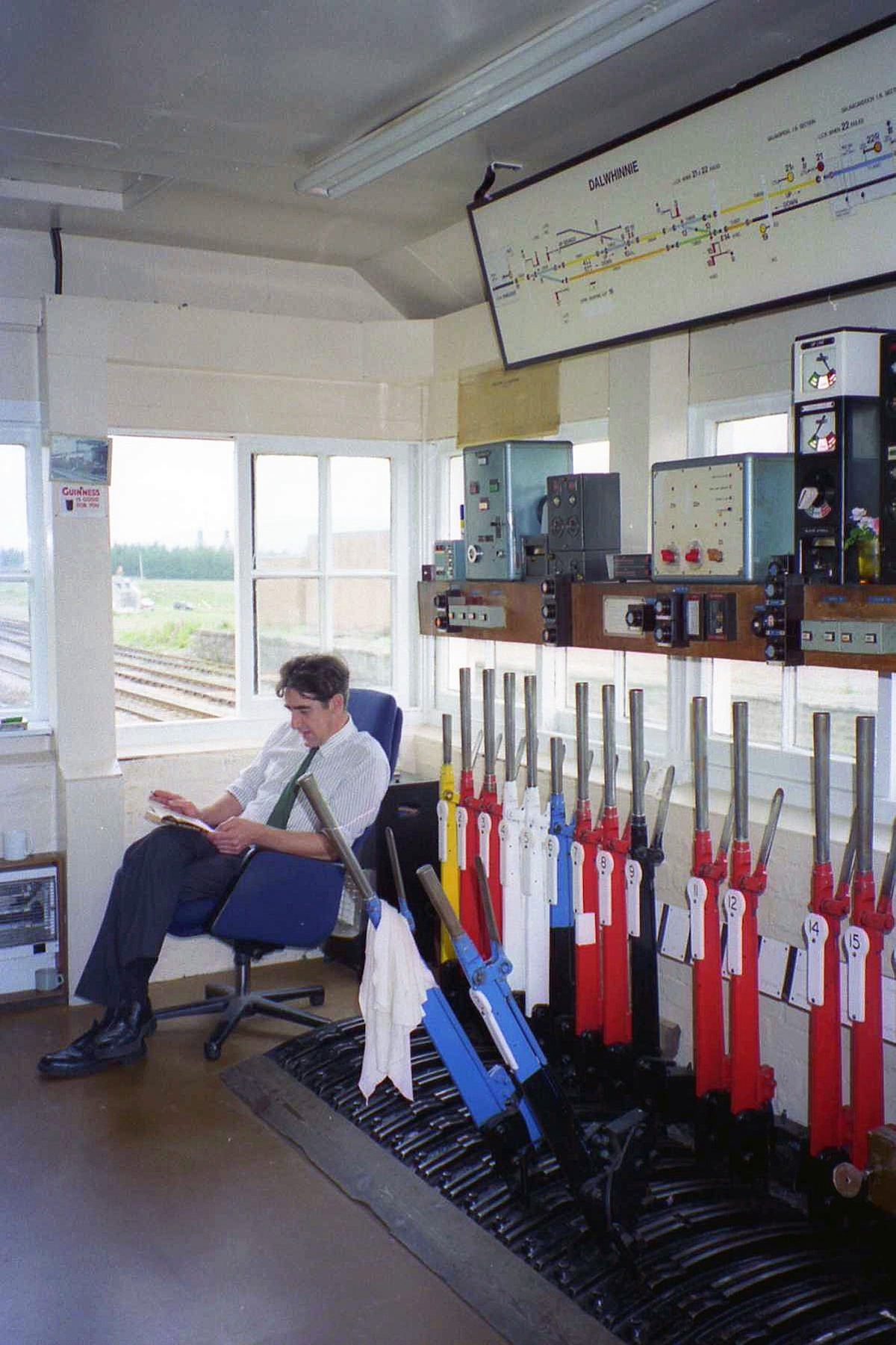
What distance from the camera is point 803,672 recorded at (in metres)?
3.68

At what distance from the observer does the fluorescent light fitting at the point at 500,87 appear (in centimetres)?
253

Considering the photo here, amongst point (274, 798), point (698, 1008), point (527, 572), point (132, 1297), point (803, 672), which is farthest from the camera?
point (274, 798)

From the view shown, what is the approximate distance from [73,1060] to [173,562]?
80.0 inches

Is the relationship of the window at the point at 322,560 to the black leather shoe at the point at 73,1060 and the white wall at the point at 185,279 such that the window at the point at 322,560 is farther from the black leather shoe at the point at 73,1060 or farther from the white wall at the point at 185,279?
the black leather shoe at the point at 73,1060

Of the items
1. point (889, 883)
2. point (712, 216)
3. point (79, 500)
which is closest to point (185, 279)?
point (79, 500)

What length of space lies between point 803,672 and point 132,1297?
2437 mm

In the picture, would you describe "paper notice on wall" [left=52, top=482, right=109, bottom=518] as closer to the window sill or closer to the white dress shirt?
the window sill

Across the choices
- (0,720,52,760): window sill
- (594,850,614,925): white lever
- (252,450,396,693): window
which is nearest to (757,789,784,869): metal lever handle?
(594,850,614,925): white lever

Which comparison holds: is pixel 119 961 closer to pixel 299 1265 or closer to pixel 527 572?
pixel 299 1265

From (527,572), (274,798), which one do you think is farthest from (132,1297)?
(527,572)

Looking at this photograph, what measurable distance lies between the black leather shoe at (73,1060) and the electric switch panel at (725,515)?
224cm

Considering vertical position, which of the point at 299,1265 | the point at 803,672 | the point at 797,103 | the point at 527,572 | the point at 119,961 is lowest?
the point at 299,1265

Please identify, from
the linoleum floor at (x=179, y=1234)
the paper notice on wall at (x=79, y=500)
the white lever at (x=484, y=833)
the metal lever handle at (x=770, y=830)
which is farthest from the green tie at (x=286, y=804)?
the metal lever handle at (x=770, y=830)

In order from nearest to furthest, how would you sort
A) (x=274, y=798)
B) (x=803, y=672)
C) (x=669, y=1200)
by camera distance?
(x=669, y=1200) → (x=803, y=672) → (x=274, y=798)
